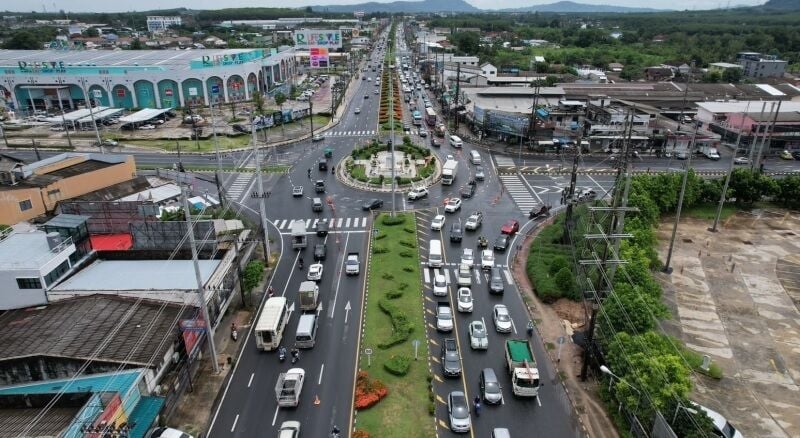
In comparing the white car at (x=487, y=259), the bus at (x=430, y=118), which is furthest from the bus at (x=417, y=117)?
the white car at (x=487, y=259)

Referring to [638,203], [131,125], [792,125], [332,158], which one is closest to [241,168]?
[332,158]

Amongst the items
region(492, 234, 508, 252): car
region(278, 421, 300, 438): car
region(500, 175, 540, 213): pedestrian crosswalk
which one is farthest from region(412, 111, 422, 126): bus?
region(278, 421, 300, 438): car

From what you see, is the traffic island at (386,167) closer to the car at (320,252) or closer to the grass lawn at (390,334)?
the grass lawn at (390,334)

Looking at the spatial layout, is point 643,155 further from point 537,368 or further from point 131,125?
point 131,125

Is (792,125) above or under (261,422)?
above

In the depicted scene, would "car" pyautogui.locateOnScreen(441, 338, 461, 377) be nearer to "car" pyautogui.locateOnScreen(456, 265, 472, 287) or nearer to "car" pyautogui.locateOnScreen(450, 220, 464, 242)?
"car" pyautogui.locateOnScreen(456, 265, 472, 287)

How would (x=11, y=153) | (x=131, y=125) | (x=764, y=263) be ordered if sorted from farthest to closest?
(x=131, y=125), (x=11, y=153), (x=764, y=263)
